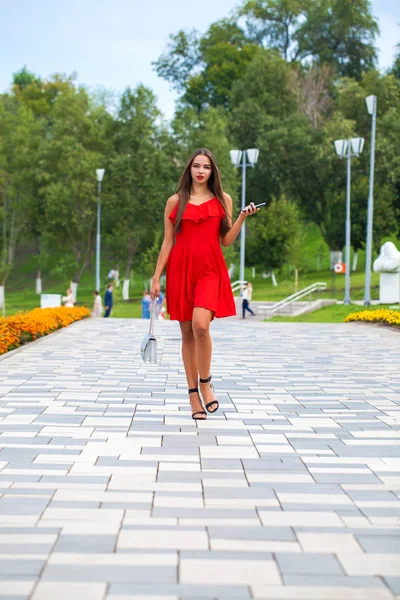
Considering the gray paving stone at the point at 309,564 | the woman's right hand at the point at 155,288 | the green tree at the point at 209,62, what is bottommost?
the gray paving stone at the point at 309,564

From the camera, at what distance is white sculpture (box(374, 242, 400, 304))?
28.0m

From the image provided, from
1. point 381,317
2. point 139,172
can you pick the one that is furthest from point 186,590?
point 139,172

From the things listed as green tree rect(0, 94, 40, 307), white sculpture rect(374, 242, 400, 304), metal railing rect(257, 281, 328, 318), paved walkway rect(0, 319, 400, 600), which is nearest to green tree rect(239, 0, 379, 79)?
green tree rect(0, 94, 40, 307)

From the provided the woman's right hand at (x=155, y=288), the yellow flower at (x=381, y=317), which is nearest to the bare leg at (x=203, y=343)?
the woman's right hand at (x=155, y=288)

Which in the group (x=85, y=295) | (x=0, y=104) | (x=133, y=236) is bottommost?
(x=85, y=295)

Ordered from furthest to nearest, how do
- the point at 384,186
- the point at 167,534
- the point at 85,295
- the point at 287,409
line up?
the point at 85,295, the point at 384,186, the point at 287,409, the point at 167,534

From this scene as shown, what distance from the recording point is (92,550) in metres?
3.24

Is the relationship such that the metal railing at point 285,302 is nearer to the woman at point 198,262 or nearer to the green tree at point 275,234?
the green tree at point 275,234

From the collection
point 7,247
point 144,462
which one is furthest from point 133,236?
point 144,462

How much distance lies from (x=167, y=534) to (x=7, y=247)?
53.1 meters

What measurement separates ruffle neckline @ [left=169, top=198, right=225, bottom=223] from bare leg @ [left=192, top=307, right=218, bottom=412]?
0.69 m

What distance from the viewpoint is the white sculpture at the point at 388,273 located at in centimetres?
2802

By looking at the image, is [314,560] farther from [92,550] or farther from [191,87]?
[191,87]

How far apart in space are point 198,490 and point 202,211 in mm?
2690
